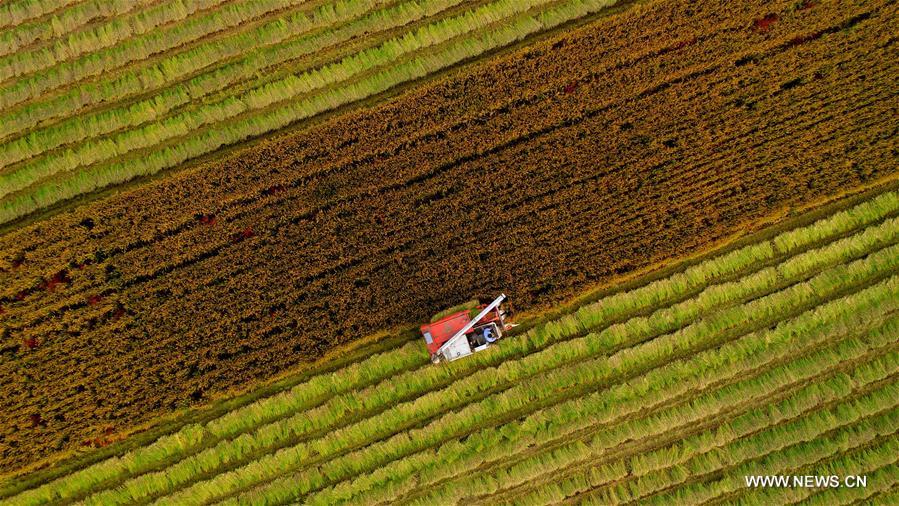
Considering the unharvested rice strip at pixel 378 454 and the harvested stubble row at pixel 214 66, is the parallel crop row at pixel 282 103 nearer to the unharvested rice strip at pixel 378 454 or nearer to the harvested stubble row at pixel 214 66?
the harvested stubble row at pixel 214 66

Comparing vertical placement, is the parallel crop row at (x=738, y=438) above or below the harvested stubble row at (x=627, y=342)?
below

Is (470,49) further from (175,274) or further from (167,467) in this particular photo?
(167,467)

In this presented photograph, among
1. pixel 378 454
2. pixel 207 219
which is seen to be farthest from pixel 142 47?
pixel 378 454

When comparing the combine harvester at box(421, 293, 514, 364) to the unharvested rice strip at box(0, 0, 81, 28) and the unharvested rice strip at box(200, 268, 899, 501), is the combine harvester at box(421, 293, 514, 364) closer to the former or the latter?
the unharvested rice strip at box(200, 268, 899, 501)

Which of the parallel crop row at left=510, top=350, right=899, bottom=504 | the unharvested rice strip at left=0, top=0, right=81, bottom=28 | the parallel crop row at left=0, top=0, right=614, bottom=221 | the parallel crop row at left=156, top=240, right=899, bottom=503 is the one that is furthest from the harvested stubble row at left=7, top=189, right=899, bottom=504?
the unharvested rice strip at left=0, top=0, right=81, bottom=28

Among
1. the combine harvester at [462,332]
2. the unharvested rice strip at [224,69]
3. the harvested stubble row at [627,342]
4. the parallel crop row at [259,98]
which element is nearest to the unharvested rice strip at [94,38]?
the unharvested rice strip at [224,69]

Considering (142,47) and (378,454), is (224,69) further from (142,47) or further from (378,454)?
(378,454)
